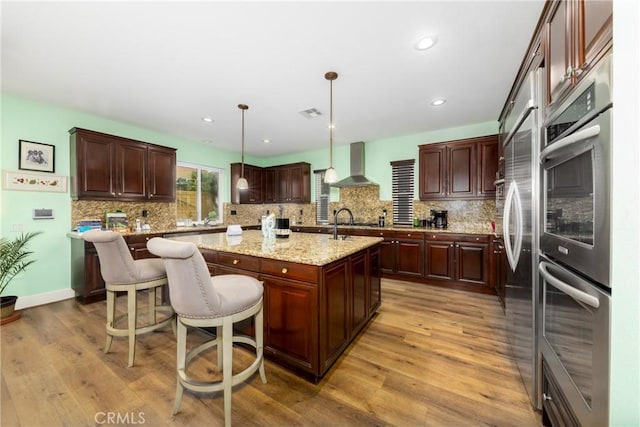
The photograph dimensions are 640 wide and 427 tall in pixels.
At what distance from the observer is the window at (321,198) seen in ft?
18.9

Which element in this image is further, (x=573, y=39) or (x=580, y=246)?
(x=573, y=39)

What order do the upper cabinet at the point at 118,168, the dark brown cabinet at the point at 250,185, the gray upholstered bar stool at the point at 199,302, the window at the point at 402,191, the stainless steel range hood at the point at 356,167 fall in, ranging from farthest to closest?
1. the dark brown cabinet at the point at 250,185
2. the stainless steel range hood at the point at 356,167
3. the window at the point at 402,191
4. the upper cabinet at the point at 118,168
5. the gray upholstered bar stool at the point at 199,302

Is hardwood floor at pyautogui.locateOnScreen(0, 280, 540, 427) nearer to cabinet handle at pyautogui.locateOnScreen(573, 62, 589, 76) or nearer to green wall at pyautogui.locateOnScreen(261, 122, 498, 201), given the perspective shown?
cabinet handle at pyautogui.locateOnScreen(573, 62, 589, 76)

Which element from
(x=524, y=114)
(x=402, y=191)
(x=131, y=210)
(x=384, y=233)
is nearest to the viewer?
(x=524, y=114)

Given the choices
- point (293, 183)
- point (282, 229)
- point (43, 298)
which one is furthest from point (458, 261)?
point (43, 298)

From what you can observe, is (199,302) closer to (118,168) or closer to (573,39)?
(573,39)

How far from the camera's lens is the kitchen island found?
1.69m

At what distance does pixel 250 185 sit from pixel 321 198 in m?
1.79

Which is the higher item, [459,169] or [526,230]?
[459,169]

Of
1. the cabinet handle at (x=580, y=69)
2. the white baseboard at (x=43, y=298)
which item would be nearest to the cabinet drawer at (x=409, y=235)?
the cabinet handle at (x=580, y=69)

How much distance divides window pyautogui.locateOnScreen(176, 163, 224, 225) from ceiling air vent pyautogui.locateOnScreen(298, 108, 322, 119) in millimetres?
2970

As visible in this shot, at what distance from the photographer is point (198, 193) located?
17.2 ft

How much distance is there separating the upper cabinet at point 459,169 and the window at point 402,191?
38cm

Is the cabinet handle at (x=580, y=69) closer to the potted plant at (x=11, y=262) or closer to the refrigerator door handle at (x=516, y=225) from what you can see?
the refrigerator door handle at (x=516, y=225)
